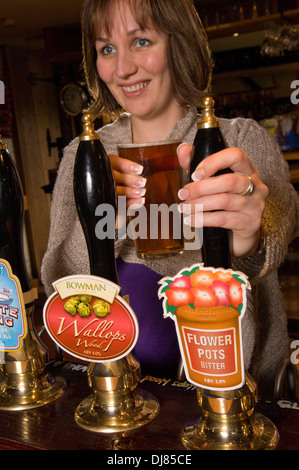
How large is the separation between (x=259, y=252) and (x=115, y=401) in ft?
1.18

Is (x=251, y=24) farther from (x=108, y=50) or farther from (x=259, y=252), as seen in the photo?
(x=259, y=252)

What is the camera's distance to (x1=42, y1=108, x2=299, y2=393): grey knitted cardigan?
964 millimetres

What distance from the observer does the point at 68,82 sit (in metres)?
6.51

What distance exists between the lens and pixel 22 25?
222 inches

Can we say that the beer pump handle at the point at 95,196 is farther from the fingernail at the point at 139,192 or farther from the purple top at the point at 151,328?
the purple top at the point at 151,328

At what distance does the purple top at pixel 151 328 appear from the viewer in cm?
128

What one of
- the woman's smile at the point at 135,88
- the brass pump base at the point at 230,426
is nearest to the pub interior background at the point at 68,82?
the woman's smile at the point at 135,88

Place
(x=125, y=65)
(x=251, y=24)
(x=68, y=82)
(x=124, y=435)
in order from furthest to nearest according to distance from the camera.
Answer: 1. (x=68, y=82)
2. (x=251, y=24)
3. (x=125, y=65)
4. (x=124, y=435)

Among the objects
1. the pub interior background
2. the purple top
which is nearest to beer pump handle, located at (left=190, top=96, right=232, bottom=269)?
the purple top

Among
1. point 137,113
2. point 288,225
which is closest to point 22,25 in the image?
point 137,113

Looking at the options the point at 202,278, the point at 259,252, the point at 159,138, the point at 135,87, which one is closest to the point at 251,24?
the point at 159,138

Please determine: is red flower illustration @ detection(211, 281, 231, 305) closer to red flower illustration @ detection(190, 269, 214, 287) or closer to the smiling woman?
red flower illustration @ detection(190, 269, 214, 287)

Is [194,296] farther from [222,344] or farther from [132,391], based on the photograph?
[132,391]

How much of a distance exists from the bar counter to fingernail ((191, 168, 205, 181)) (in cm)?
39
